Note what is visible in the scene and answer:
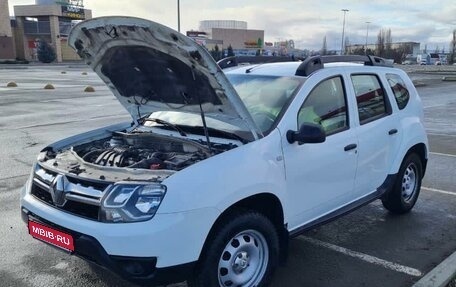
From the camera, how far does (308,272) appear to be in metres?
3.97

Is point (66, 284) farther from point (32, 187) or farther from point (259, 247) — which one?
point (259, 247)

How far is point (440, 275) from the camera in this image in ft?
12.4

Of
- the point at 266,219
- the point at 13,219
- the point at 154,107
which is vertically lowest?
the point at 13,219

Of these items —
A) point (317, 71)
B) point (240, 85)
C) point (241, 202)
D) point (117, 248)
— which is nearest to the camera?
point (117, 248)

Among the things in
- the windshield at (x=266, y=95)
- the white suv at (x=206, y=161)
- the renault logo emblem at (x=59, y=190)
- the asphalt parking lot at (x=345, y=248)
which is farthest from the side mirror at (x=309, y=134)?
the renault logo emblem at (x=59, y=190)

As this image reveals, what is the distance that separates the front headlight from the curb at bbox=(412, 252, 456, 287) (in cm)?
218

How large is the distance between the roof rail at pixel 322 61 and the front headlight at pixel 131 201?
1817 mm

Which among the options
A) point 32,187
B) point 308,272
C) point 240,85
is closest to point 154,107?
point 240,85

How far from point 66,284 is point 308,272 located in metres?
1.98

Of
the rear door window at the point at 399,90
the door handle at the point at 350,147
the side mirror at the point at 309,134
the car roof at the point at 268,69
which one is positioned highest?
the car roof at the point at 268,69

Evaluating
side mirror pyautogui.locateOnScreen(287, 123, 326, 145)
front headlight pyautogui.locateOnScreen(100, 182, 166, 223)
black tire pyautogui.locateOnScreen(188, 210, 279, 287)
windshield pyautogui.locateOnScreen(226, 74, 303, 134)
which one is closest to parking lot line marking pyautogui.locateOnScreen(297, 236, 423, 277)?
black tire pyautogui.locateOnScreen(188, 210, 279, 287)

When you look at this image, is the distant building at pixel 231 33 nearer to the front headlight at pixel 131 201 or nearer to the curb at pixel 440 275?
the curb at pixel 440 275

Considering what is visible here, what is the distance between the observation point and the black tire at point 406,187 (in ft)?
16.8

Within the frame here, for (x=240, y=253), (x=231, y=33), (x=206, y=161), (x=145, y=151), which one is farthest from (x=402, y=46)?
(x=206, y=161)
